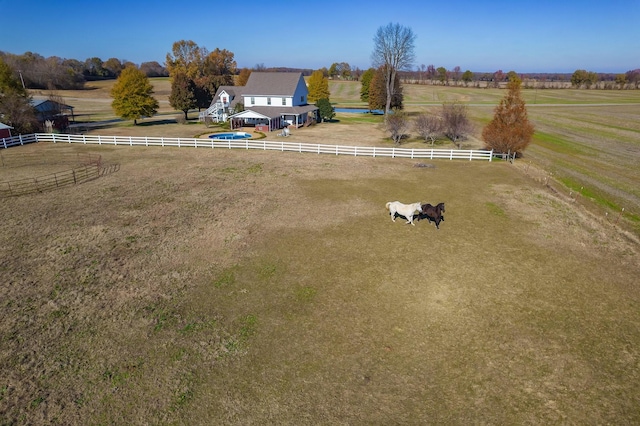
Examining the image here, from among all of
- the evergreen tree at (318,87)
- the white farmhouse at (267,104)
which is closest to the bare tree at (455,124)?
the white farmhouse at (267,104)

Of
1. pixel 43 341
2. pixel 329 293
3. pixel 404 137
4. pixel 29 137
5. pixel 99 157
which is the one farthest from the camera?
pixel 404 137

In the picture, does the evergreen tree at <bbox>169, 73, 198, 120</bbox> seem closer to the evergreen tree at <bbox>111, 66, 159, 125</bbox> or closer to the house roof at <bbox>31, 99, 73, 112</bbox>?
the evergreen tree at <bbox>111, 66, 159, 125</bbox>

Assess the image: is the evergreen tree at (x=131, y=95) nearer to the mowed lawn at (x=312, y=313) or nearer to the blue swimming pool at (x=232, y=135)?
the blue swimming pool at (x=232, y=135)

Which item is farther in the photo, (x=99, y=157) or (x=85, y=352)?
(x=99, y=157)

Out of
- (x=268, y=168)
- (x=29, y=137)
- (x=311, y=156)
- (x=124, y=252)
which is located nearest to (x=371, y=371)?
(x=124, y=252)

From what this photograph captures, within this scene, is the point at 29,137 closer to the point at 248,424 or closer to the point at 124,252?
the point at 124,252
